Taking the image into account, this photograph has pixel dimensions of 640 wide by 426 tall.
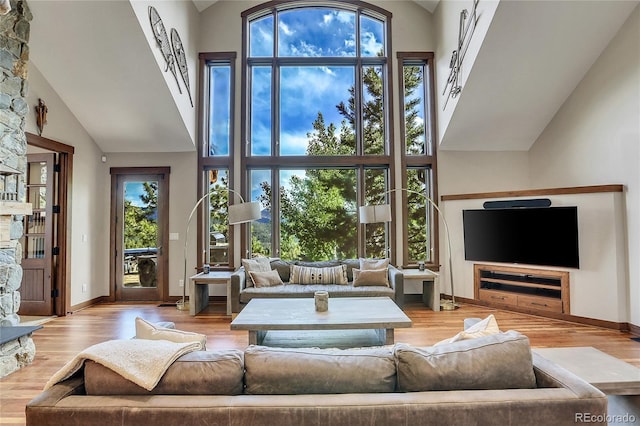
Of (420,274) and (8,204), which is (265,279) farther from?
(8,204)

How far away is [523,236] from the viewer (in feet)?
16.3

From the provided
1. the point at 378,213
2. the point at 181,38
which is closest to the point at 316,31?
the point at 181,38

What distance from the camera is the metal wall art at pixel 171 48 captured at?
4.51 metres

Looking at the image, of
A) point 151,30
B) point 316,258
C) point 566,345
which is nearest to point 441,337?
point 566,345

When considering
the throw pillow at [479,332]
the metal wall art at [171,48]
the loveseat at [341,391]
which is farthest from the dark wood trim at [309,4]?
the loveseat at [341,391]

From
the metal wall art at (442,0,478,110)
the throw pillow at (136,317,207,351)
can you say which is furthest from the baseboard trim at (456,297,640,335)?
the throw pillow at (136,317,207,351)

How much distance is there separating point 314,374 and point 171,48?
5.16 metres

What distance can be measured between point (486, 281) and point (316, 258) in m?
2.74

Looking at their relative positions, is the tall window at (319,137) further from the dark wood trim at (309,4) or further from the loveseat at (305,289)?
the loveseat at (305,289)

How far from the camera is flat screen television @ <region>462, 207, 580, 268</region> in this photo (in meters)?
4.59

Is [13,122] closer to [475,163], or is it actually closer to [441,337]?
[441,337]

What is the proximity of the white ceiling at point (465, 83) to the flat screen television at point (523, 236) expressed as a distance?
4.76 feet

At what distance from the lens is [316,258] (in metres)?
6.06

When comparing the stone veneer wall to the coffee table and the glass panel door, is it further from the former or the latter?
the glass panel door
